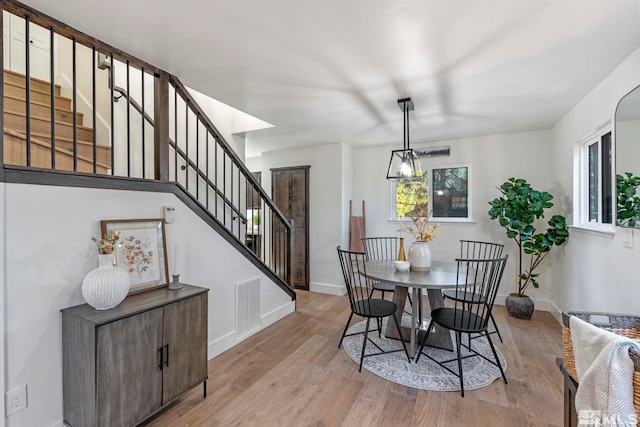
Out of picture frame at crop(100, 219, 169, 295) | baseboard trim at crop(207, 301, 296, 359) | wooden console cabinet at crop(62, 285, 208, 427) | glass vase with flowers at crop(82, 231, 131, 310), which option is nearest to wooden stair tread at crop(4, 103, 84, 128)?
picture frame at crop(100, 219, 169, 295)

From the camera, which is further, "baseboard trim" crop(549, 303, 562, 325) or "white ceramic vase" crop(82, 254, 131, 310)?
"baseboard trim" crop(549, 303, 562, 325)

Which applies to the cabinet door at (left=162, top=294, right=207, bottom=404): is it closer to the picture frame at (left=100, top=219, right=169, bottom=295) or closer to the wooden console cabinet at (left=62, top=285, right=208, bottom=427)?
the wooden console cabinet at (left=62, top=285, right=208, bottom=427)

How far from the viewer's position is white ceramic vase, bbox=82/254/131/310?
1.66m

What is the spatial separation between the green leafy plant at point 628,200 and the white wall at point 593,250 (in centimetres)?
10

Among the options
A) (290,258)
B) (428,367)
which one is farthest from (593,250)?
(290,258)

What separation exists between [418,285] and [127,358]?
2012mm

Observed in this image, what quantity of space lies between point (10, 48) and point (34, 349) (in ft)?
11.6

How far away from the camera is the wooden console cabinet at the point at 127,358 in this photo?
1.54 meters

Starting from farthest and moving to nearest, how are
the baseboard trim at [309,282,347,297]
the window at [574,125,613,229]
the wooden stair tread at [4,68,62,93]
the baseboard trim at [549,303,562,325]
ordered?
the baseboard trim at [309,282,347,297], the baseboard trim at [549,303,562,325], the wooden stair tread at [4,68,62,93], the window at [574,125,613,229]

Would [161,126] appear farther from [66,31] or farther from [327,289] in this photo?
[327,289]

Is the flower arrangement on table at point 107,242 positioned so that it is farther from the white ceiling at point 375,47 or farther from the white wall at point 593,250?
the white wall at point 593,250

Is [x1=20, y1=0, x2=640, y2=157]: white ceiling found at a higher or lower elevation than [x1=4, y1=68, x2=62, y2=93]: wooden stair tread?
Answer: lower

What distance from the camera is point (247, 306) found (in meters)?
3.11

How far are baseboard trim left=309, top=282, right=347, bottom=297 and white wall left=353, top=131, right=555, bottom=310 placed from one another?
1.19m
